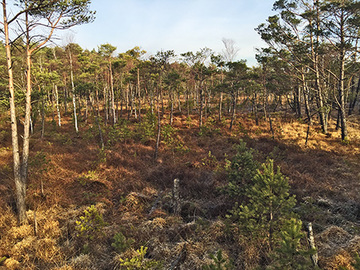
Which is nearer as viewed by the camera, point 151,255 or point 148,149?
point 151,255

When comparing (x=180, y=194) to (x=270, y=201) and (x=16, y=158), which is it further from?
(x=16, y=158)

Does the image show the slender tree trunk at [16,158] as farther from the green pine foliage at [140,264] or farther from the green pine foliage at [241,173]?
the green pine foliage at [241,173]

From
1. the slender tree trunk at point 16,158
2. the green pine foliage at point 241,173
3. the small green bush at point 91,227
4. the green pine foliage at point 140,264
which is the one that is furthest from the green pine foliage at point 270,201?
the slender tree trunk at point 16,158

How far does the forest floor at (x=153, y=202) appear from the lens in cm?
502

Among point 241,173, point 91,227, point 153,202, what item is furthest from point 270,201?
point 153,202

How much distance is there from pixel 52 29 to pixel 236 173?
8.41 m

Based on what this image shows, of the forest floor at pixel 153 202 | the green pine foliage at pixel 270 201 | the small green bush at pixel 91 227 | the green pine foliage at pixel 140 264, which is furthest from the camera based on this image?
the small green bush at pixel 91 227

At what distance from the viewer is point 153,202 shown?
846cm

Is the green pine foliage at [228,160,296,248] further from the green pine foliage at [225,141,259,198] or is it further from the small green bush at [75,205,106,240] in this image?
the small green bush at [75,205,106,240]

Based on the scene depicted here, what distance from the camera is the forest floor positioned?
16.5ft

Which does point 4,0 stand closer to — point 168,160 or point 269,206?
point 269,206

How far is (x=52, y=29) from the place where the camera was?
6.98 metres

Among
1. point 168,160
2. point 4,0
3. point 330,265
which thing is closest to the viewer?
point 330,265

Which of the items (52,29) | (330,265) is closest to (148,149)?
(52,29)
